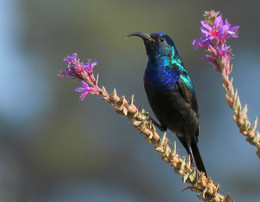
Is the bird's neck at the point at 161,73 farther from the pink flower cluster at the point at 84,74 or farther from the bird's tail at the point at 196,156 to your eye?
the pink flower cluster at the point at 84,74

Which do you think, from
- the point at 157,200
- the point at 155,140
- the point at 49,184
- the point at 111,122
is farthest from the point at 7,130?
the point at 155,140

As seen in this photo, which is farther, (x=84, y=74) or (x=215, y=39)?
(x=84, y=74)

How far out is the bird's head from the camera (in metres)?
3.57

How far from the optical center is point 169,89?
3449mm

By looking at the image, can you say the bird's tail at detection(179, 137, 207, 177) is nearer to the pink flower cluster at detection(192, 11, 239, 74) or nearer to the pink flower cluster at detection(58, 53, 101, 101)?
the pink flower cluster at detection(58, 53, 101, 101)

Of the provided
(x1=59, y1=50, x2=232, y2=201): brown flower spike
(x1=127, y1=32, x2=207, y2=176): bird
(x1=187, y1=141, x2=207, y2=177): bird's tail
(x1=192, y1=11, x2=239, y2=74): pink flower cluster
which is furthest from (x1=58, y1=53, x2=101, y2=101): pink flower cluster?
(x1=187, y1=141, x2=207, y2=177): bird's tail

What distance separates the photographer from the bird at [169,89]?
3.44 meters

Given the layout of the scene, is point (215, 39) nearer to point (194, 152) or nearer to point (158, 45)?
point (158, 45)

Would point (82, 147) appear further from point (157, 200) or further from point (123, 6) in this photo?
point (123, 6)

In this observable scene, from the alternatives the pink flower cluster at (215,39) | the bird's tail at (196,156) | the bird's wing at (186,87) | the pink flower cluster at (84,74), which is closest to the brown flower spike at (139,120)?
the pink flower cluster at (84,74)

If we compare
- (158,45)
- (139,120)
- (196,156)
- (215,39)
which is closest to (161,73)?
(158,45)

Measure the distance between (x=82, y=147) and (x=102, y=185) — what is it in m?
0.91

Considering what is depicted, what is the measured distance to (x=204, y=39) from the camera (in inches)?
61.8

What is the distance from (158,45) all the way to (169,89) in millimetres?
395
